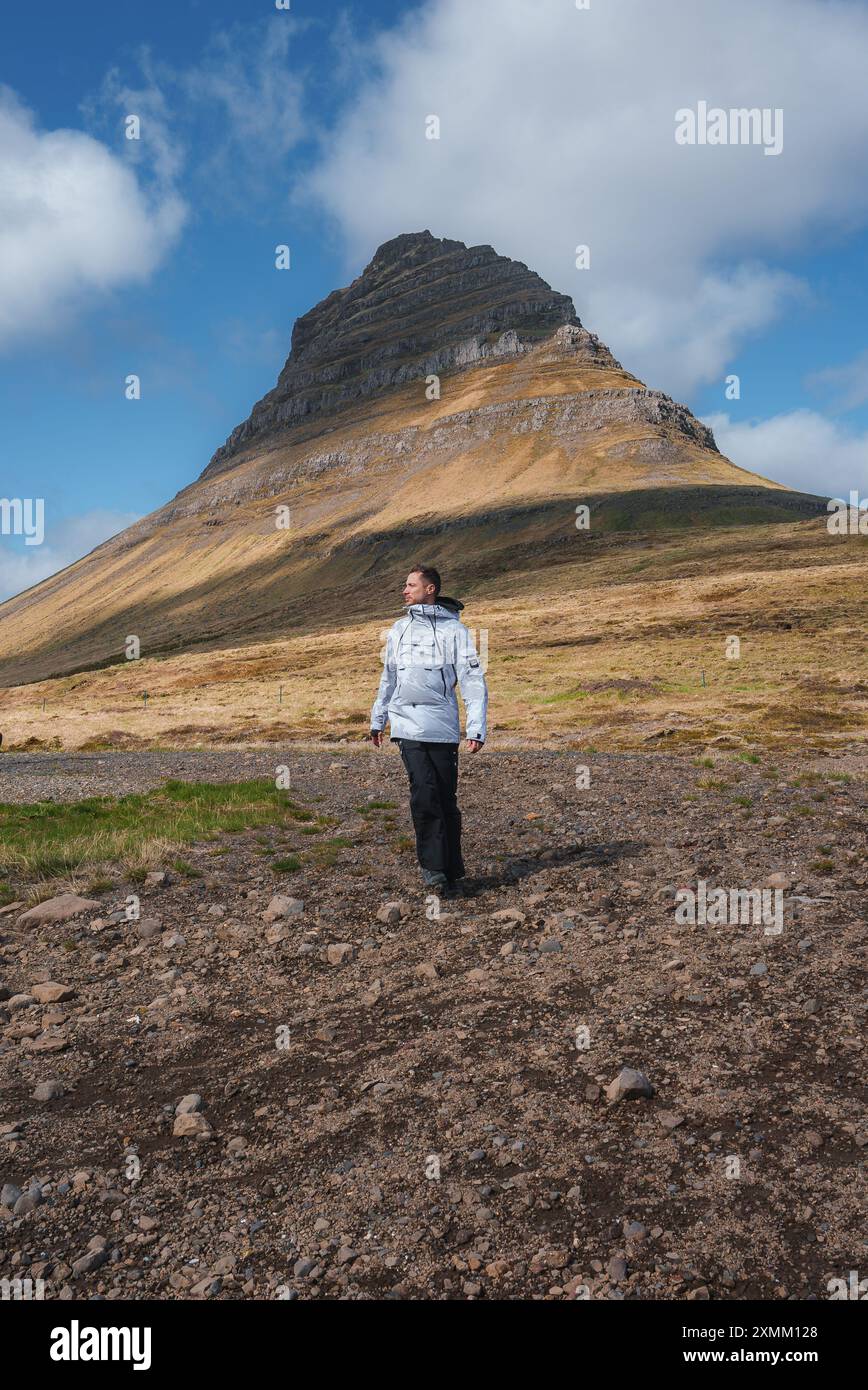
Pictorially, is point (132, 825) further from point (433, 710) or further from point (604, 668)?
point (604, 668)

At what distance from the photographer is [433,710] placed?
9586 millimetres

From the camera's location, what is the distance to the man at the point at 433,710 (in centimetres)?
955

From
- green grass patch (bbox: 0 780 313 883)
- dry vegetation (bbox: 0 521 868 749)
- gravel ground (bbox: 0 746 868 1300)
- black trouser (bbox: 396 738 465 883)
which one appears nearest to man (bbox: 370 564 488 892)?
black trouser (bbox: 396 738 465 883)

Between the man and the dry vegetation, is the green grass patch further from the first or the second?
the dry vegetation

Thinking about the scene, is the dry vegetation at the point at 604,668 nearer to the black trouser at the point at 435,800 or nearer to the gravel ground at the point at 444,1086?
the black trouser at the point at 435,800

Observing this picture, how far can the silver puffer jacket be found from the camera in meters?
9.53

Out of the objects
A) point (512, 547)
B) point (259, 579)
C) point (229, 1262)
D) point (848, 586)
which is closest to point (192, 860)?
point (229, 1262)

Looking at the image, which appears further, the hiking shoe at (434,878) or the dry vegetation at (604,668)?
the dry vegetation at (604,668)

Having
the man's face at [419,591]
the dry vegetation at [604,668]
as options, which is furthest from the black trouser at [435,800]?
the dry vegetation at [604,668]

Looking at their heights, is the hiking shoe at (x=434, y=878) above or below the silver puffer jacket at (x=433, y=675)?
below

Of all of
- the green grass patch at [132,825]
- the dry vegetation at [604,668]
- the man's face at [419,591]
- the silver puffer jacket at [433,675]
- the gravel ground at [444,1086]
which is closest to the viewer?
the gravel ground at [444,1086]

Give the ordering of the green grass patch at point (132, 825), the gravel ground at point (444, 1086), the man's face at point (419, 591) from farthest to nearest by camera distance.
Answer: the green grass patch at point (132, 825) → the man's face at point (419, 591) → the gravel ground at point (444, 1086)

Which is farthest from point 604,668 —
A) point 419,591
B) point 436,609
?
point 419,591
